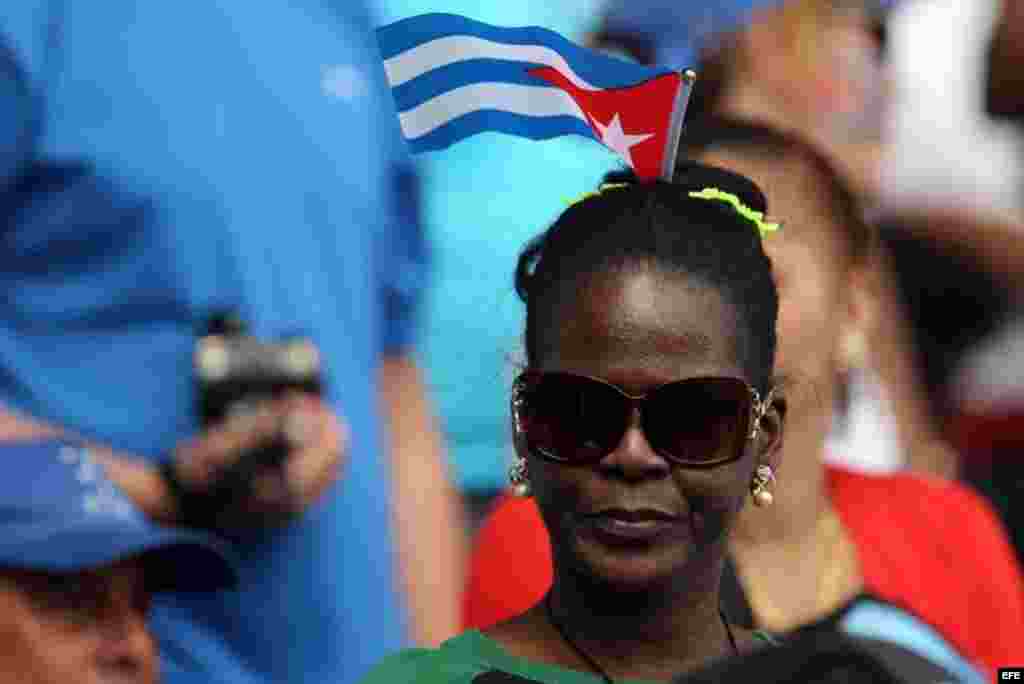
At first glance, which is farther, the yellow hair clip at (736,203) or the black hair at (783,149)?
the black hair at (783,149)

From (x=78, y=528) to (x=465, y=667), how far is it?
48.5 inches

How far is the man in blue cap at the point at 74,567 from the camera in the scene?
4508 millimetres

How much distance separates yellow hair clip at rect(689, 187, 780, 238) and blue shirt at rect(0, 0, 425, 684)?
131 centimetres

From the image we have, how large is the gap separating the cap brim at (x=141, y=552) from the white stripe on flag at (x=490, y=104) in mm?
1145

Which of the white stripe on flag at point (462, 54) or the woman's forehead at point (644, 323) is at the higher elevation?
the white stripe on flag at point (462, 54)

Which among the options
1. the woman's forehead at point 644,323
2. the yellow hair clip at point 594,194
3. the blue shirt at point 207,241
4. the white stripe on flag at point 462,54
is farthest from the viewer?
the blue shirt at point 207,241

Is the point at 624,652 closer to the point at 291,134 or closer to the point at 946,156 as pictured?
the point at 291,134

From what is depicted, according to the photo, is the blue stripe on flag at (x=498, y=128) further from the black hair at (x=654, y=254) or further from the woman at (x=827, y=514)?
the woman at (x=827, y=514)

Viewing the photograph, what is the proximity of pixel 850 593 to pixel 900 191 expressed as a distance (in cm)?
205

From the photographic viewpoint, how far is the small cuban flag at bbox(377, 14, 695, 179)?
3590 millimetres

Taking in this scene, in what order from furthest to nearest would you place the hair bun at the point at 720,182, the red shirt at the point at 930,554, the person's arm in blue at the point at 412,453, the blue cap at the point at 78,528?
the person's arm in blue at the point at 412,453 < the red shirt at the point at 930,554 < the blue cap at the point at 78,528 < the hair bun at the point at 720,182

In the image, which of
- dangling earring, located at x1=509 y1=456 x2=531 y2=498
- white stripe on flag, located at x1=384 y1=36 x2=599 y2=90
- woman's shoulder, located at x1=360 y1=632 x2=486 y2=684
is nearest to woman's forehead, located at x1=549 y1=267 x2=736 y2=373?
dangling earring, located at x1=509 y1=456 x2=531 y2=498

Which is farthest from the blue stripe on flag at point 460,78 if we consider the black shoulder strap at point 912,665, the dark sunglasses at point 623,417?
the black shoulder strap at point 912,665

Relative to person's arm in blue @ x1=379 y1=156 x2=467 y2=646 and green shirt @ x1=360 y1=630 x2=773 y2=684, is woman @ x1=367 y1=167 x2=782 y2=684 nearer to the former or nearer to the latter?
green shirt @ x1=360 y1=630 x2=773 y2=684
